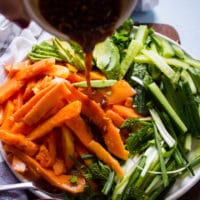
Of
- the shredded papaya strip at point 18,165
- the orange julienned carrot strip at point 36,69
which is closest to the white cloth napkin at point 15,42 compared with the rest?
the orange julienned carrot strip at point 36,69

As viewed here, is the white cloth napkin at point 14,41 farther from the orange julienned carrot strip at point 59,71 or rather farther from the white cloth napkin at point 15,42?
the orange julienned carrot strip at point 59,71

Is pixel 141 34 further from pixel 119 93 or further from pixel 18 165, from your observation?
pixel 18 165

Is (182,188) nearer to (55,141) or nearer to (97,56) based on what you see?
(55,141)

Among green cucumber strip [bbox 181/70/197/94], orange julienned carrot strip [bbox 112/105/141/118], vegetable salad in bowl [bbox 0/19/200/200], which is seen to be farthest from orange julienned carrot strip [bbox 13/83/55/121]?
green cucumber strip [bbox 181/70/197/94]

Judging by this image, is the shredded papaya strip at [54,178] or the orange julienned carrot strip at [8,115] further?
the orange julienned carrot strip at [8,115]

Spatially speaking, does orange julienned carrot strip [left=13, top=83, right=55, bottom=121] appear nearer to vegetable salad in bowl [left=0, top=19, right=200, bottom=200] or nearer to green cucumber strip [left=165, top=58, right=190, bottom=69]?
vegetable salad in bowl [left=0, top=19, right=200, bottom=200]

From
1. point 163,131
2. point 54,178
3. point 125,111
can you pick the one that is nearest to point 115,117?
point 125,111

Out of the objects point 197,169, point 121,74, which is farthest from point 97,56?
point 197,169
